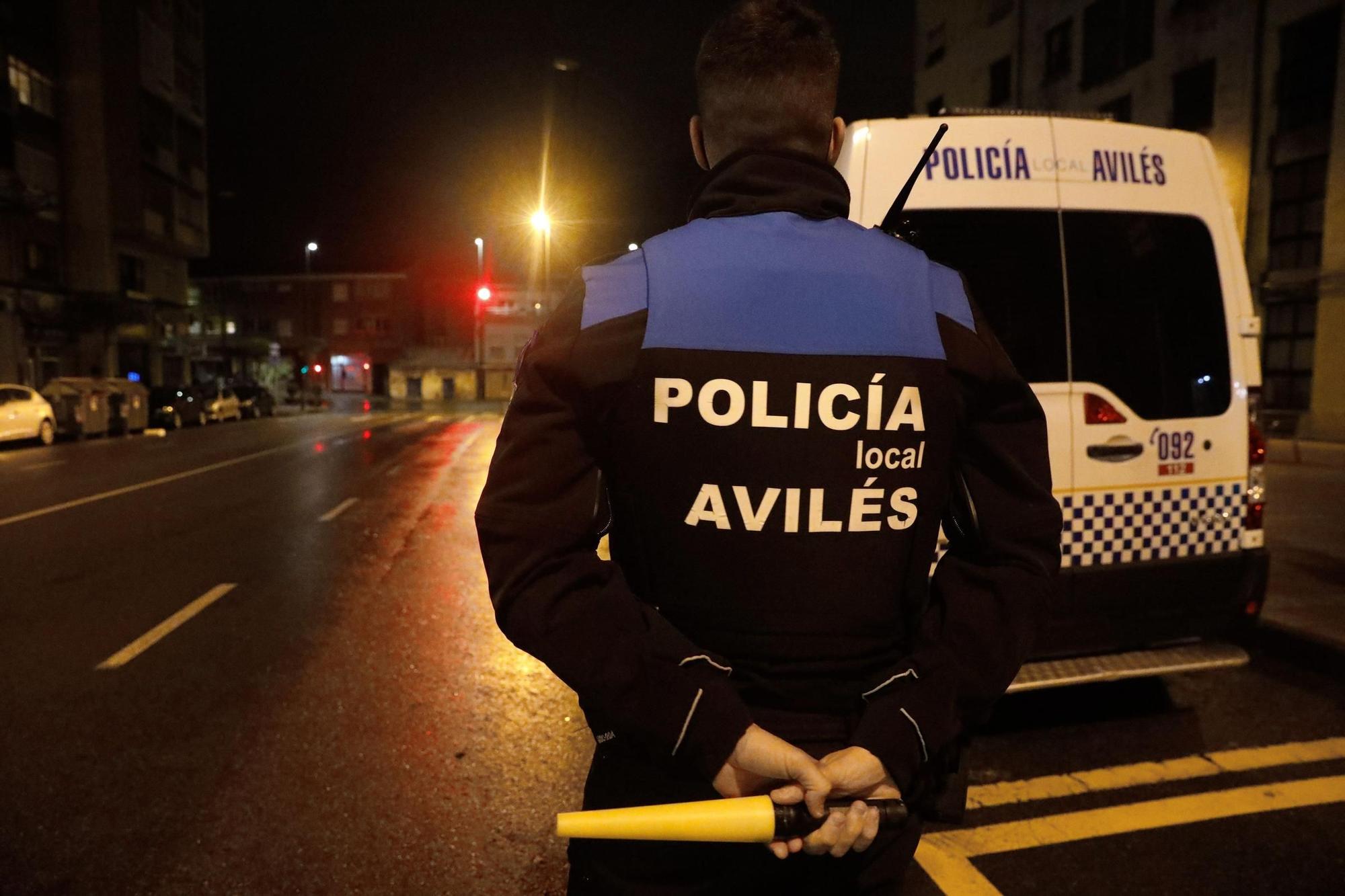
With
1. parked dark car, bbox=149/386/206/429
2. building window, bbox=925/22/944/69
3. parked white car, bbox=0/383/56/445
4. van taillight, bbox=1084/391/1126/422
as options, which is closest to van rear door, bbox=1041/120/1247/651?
van taillight, bbox=1084/391/1126/422

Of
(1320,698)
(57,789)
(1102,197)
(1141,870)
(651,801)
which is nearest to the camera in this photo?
(651,801)

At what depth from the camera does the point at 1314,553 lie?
298 inches

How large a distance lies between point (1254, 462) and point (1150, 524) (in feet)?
2.14

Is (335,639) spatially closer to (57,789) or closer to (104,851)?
(57,789)

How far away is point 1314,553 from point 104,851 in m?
8.85

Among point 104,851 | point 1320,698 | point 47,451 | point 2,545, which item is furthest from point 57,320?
point 1320,698

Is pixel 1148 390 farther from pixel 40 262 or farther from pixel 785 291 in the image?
pixel 40 262

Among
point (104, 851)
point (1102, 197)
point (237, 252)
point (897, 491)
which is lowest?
point (104, 851)

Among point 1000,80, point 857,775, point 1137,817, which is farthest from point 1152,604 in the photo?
point 1000,80

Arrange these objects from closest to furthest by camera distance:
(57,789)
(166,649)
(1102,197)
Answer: (57,789) < (1102,197) < (166,649)

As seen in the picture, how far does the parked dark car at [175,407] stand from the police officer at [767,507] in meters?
31.6

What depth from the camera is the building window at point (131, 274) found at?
36.4 m

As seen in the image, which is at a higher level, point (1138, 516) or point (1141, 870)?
point (1138, 516)

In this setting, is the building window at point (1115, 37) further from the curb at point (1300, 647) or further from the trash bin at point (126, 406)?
the trash bin at point (126, 406)
